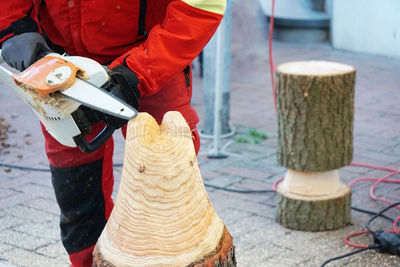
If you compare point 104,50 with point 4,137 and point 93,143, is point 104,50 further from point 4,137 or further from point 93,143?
point 4,137

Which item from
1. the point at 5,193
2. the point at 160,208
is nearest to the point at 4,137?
the point at 5,193

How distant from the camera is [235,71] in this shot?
7.18 m

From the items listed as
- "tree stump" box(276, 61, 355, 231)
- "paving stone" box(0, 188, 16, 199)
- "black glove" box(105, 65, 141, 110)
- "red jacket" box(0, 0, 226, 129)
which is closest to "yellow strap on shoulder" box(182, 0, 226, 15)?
"red jacket" box(0, 0, 226, 129)

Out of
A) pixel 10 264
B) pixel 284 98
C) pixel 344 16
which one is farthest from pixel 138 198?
pixel 344 16

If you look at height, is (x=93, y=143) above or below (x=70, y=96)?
below

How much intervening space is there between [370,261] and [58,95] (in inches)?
68.8

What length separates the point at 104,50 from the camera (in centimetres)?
228

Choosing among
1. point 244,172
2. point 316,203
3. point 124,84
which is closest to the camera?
point 124,84

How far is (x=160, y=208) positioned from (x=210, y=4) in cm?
74

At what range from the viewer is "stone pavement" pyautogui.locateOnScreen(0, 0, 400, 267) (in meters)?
3.00

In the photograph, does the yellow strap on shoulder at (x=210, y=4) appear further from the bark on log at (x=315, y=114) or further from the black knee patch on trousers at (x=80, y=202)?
the bark on log at (x=315, y=114)

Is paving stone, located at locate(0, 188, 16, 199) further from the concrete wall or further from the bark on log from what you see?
the concrete wall

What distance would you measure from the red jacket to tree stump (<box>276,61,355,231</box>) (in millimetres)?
949

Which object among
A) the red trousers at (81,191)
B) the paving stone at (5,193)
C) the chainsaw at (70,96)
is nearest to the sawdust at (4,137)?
the paving stone at (5,193)
